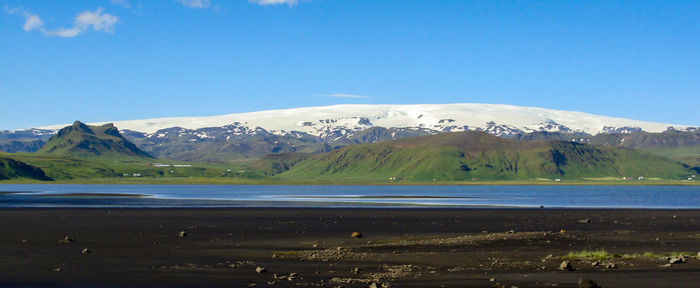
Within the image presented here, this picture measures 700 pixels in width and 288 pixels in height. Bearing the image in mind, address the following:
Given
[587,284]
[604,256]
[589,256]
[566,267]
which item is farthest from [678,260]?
[587,284]

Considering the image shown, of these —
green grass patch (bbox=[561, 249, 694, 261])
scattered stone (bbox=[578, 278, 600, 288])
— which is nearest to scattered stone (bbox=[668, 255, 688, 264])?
green grass patch (bbox=[561, 249, 694, 261])

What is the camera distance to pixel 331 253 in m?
40.8

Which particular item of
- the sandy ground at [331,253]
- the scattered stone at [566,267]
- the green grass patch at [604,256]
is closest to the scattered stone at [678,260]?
the sandy ground at [331,253]

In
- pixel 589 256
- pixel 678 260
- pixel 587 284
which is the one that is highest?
pixel 587 284

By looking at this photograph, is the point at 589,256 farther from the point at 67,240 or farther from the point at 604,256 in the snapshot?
the point at 67,240

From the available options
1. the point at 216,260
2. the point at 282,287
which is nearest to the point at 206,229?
the point at 216,260

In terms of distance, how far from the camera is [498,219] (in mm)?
75500

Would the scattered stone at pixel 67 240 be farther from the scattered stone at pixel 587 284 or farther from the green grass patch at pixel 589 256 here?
the scattered stone at pixel 587 284

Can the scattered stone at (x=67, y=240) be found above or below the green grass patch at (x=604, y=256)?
above

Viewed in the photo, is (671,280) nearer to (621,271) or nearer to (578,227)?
(621,271)

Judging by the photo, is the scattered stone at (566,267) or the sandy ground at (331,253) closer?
the sandy ground at (331,253)

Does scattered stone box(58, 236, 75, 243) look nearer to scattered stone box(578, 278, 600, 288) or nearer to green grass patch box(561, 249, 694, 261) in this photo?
green grass patch box(561, 249, 694, 261)

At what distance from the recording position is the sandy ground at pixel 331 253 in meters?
30.4

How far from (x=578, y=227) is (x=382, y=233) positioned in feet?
55.4
